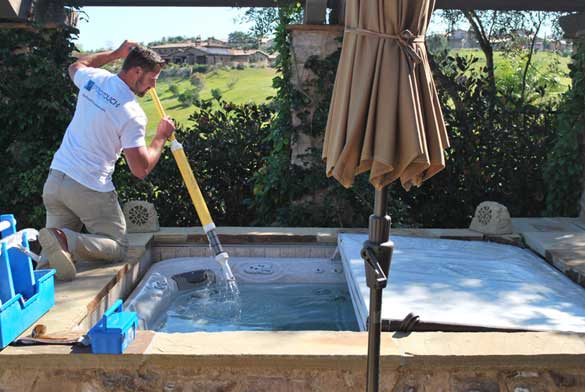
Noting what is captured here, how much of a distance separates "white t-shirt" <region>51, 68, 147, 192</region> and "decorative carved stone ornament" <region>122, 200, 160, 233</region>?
952 mm

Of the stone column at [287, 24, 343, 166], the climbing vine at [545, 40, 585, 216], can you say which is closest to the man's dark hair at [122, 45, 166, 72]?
the stone column at [287, 24, 343, 166]

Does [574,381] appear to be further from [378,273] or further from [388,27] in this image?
[388,27]

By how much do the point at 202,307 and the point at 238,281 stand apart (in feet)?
1.60

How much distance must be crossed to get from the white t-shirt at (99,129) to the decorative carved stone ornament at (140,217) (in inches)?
37.5

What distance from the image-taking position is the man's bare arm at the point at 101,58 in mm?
4160

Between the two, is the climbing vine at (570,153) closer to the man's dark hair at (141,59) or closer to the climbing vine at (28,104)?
the man's dark hair at (141,59)

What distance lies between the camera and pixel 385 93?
84.0 inches

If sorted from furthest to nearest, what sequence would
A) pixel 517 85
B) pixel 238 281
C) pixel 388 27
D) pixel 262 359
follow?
pixel 517 85, pixel 238 281, pixel 262 359, pixel 388 27

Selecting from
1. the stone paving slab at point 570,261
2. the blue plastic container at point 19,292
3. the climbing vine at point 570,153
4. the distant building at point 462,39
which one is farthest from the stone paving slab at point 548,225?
the distant building at point 462,39

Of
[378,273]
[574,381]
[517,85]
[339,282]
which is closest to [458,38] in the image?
[517,85]

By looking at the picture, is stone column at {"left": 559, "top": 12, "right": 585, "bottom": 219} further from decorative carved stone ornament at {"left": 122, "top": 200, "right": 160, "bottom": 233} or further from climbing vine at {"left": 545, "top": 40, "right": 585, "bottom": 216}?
decorative carved stone ornament at {"left": 122, "top": 200, "right": 160, "bottom": 233}

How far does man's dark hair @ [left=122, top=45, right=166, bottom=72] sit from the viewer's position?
12.5 ft

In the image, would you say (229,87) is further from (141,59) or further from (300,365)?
(300,365)

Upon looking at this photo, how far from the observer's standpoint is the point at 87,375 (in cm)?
281
